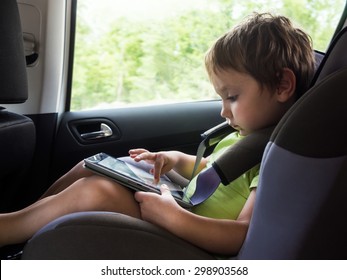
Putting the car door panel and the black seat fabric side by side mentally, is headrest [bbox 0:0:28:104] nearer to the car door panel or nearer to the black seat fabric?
the black seat fabric

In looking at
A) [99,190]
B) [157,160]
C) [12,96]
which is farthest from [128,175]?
[12,96]

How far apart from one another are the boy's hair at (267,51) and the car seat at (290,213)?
24cm

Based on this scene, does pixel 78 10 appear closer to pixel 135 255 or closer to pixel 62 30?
pixel 62 30

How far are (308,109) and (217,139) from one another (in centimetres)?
57

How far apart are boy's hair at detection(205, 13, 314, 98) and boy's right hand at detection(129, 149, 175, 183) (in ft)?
1.14

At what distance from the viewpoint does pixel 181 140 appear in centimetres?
176

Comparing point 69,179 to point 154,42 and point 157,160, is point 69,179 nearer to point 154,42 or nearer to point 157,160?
point 157,160

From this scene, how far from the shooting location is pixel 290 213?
2.45 feet

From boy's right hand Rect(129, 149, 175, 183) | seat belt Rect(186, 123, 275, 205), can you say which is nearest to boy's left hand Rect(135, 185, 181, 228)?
seat belt Rect(186, 123, 275, 205)

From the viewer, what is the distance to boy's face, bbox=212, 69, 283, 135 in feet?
3.51

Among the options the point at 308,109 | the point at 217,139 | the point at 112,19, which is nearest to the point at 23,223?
the point at 217,139

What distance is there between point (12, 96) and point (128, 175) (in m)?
0.35

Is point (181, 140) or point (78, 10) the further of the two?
point (181, 140)

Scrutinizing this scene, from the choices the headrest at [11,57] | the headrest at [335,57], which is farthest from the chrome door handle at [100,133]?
the headrest at [335,57]
